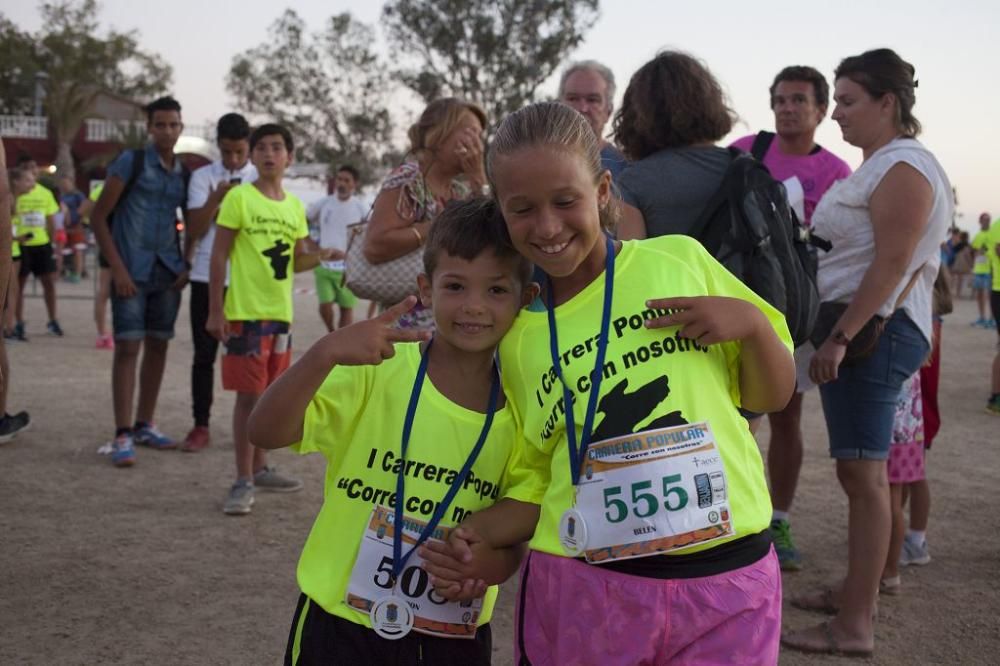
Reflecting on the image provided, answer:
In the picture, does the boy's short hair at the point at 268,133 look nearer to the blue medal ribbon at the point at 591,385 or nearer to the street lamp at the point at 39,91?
the blue medal ribbon at the point at 591,385

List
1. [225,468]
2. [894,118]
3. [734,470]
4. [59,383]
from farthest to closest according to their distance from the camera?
1. [59,383]
2. [225,468]
3. [894,118]
4. [734,470]

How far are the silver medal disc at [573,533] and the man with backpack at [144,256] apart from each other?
468cm

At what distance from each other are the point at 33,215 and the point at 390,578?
11472 mm

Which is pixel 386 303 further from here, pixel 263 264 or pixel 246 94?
pixel 246 94

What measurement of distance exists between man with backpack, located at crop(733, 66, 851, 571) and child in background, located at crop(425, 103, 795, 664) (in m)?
2.61

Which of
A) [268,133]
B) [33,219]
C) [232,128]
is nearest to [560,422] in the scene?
[268,133]

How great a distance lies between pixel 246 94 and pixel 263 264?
146 ft

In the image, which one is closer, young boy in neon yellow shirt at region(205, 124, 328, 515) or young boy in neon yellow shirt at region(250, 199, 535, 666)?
young boy in neon yellow shirt at region(250, 199, 535, 666)

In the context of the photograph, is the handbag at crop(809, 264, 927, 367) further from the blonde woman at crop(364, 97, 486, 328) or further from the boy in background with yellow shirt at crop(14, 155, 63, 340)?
the boy in background with yellow shirt at crop(14, 155, 63, 340)

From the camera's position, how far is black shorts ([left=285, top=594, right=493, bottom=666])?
2.15m

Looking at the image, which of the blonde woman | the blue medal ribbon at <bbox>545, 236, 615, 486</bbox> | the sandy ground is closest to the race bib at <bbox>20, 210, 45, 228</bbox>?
the sandy ground

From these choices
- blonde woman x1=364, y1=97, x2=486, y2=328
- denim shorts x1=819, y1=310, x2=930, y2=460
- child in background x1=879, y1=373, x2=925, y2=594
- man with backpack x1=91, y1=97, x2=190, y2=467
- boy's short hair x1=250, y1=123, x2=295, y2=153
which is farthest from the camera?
man with backpack x1=91, y1=97, x2=190, y2=467

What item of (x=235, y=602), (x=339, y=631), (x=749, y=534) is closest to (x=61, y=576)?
(x=235, y=602)

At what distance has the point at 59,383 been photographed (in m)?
8.61
